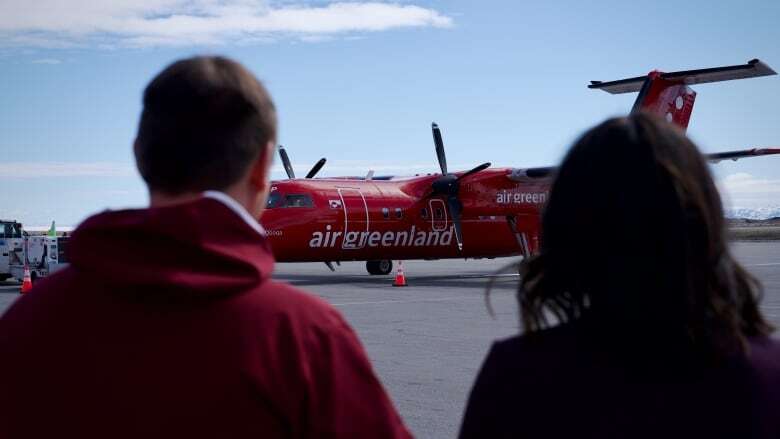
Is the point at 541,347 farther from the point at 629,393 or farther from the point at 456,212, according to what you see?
the point at 456,212

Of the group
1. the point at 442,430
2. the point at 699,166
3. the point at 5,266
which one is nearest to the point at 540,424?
the point at 699,166

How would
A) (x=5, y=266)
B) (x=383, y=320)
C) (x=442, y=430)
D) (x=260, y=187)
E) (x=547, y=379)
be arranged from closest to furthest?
1. (x=547, y=379)
2. (x=260, y=187)
3. (x=442, y=430)
4. (x=383, y=320)
5. (x=5, y=266)

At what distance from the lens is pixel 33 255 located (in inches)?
881

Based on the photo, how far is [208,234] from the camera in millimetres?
1541

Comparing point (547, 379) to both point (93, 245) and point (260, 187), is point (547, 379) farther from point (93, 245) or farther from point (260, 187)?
point (93, 245)

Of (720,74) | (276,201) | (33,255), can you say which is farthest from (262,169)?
(720,74)

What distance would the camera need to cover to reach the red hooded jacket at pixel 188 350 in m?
1.50

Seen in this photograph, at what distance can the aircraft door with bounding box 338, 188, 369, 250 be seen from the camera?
2095 centimetres

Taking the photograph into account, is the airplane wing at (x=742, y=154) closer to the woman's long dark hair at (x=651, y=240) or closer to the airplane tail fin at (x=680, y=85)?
the airplane tail fin at (x=680, y=85)

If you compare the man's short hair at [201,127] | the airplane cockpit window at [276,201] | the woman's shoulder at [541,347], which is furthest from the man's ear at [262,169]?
the airplane cockpit window at [276,201]

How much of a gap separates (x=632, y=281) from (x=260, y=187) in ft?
2.33

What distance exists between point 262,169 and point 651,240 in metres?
0.72

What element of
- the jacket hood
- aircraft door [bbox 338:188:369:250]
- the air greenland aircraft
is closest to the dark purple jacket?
the jacket hood

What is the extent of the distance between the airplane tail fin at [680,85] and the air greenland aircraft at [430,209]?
0.03 m
